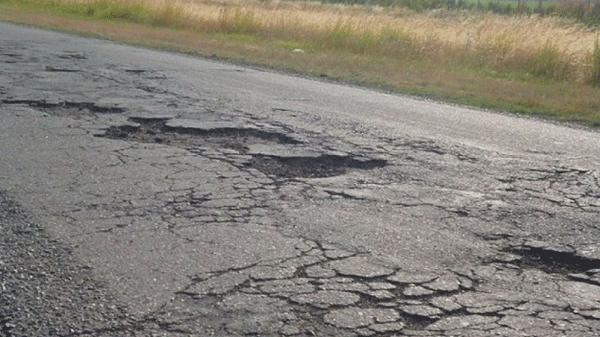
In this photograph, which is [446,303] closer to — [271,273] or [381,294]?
[381,294]

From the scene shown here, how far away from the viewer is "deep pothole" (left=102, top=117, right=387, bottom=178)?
7000 mm

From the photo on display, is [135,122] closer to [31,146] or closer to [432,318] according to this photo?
[31,146]

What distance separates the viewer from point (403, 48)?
1938cm

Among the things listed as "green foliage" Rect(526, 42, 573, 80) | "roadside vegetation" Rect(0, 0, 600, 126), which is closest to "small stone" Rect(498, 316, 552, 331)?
"roadside vegetation" Rect(0, 0, 600, 126)

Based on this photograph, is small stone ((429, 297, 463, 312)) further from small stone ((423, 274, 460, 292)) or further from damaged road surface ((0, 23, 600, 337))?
small stone ((423, 274, 460, 292))

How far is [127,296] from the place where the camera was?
435cm

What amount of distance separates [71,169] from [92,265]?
2256 mm

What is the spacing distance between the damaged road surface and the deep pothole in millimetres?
28

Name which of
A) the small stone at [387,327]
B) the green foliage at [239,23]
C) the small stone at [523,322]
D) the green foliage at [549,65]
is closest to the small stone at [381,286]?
the small stone at [387,327]

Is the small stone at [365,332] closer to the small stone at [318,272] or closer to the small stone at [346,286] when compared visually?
the small stone at [346,286]

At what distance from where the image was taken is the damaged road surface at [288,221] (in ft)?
13.8

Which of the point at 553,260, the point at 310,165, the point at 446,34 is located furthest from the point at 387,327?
the point at 446,34

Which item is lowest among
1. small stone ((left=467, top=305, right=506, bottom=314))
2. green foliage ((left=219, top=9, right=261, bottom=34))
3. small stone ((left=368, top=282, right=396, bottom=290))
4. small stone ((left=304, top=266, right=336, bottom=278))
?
green foliage ((left=219, top=9, right=261, bottom=34))

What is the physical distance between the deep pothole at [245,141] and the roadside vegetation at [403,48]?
4612mm
